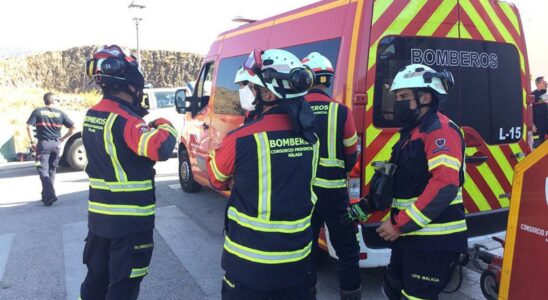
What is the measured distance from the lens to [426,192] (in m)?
2.26

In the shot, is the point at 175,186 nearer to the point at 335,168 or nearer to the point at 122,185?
the point at 335,168

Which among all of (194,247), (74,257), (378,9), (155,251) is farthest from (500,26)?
(74,257)

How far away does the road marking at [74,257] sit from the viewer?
3.86m

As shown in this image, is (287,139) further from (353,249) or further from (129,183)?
(353,249)

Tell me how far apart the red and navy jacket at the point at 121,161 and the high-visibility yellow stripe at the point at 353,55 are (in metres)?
1.40

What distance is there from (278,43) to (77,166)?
744 centimetres

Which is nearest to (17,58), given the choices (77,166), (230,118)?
(77,166)

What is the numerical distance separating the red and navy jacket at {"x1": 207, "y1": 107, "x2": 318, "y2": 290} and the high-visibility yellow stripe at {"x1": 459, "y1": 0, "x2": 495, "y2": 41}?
92.5 inches

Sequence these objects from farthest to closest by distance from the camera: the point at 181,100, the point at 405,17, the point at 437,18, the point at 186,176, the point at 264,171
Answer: the point at 186,176 < the point at 181,100 < the point at 437,18 < the point at 405,17 < the point at 264,171

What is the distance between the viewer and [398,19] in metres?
3.31

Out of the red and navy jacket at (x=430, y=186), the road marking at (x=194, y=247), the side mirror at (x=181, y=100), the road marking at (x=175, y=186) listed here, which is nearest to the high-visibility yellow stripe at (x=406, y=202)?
the red and navy jacket at (x=430, y=186)

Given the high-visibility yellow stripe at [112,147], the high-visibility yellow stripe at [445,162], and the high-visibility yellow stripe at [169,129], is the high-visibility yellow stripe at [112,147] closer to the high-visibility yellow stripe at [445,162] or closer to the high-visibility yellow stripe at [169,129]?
the high-visibility yellow stripe at [169,129]

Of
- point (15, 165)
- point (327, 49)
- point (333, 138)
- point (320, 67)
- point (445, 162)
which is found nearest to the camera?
point (445, 162)

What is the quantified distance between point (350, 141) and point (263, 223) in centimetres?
138
